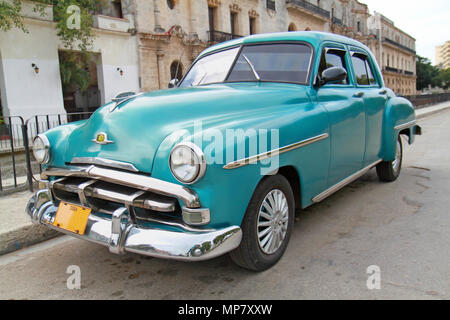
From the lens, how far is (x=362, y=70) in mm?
4512

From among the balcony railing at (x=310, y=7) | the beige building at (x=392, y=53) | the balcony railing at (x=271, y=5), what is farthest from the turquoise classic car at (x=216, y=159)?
the beige building at (x=392, y=53)

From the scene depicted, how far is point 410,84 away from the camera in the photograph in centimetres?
6731

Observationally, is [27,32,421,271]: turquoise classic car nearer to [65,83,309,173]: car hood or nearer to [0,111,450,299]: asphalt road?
[65,83,309,173]: car hood

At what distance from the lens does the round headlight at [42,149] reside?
287cm

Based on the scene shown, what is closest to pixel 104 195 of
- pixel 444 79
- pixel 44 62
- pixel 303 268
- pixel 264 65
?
pixel 303 268

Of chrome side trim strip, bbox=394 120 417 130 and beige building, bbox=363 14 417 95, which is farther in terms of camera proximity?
beige building, bbox=363 14 417 95

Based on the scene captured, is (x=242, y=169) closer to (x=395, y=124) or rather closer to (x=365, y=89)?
(x=365, y=89)

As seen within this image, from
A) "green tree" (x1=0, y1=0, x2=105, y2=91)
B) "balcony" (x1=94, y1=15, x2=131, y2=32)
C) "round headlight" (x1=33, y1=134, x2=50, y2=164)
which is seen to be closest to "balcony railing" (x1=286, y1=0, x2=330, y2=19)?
"balcony" (x1=94, y1=15, x2=131, y2=32)

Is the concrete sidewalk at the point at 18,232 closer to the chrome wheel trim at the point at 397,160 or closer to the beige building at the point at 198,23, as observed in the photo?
the chrome wheel trim at the point at 397,160

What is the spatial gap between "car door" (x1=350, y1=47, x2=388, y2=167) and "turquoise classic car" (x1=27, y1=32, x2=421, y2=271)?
1.48ft

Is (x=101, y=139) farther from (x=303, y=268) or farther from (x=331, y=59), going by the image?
(x=331, y=59)

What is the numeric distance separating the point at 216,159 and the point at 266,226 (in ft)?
2.61

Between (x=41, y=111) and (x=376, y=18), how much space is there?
51.3 m

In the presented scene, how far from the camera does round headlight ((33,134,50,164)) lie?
9.41ft
